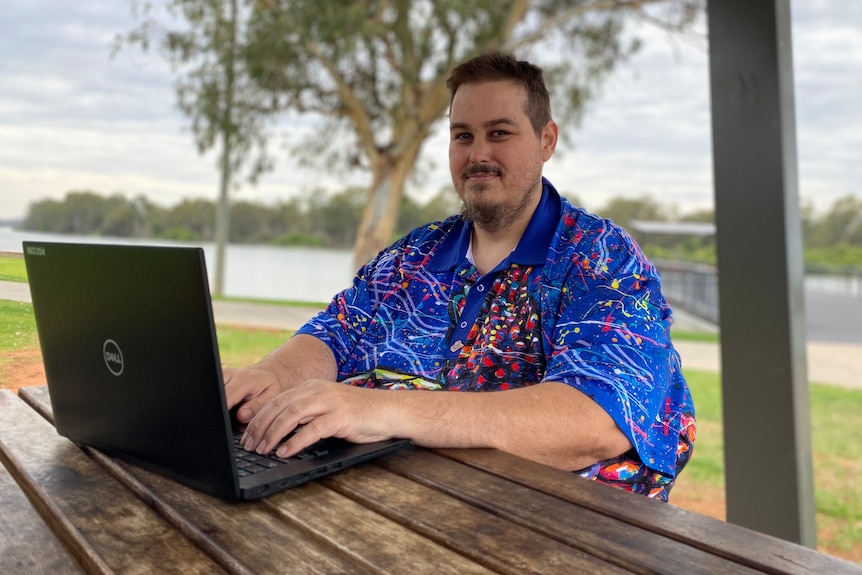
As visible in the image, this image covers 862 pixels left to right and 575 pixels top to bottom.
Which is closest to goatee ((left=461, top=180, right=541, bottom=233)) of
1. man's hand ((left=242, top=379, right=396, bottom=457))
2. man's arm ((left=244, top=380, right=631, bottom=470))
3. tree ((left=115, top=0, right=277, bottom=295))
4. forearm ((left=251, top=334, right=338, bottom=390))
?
forearm ((left=251, top=334, right=338, bottom=390))

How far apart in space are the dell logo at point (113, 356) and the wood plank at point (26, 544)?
20 centimetres

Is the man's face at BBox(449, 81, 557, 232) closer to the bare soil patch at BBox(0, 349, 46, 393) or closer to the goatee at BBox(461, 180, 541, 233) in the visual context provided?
the goatee at BBox(461, 180, 541, 233)

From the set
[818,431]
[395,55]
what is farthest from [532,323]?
[395,55]

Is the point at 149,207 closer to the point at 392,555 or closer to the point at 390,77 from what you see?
the point at 390,77

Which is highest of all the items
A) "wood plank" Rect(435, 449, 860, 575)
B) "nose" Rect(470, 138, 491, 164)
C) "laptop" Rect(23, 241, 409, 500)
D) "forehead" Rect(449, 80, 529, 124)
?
"forehead" Rect(449, 80, 529, 124)

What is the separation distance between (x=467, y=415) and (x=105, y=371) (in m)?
0.53

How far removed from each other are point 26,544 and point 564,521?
61 cm

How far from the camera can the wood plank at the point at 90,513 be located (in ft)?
2.58

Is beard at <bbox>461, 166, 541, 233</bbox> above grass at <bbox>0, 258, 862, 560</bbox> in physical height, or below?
above

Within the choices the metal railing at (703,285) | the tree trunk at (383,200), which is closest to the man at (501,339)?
the metal railing at (703,285)

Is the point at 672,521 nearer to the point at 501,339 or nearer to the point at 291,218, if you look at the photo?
the point at 501,339

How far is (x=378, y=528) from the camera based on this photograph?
0.87 meters

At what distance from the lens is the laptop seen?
0.87 meters

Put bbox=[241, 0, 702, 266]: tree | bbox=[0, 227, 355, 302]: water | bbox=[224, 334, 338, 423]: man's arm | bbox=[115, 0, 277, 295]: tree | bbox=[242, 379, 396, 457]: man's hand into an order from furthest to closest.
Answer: bbox=[0, 227, 355, 302]: water → bbox=[115, 0, 277, 295]: tree → bbox=[241, 0, 702, 266]: tree → bbox=[224, 334, 338, 423]: man's arm → bbox=[242, 379, 396, 457]: man's hand
